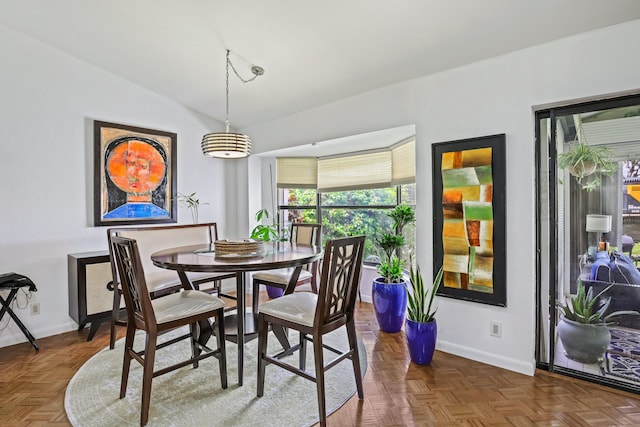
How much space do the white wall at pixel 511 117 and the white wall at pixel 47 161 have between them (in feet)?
10.2

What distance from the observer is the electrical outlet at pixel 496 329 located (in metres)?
2.60

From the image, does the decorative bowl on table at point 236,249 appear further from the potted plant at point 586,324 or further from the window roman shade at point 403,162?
the potted plant at point 586,324

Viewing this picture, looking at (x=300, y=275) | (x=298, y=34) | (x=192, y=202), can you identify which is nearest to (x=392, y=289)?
(x=300, y=275)

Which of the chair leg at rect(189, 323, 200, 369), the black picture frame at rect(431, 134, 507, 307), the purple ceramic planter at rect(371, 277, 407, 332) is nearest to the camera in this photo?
the chair leg at rect(189, 323, 200, 369)

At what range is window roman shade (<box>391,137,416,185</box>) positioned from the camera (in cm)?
370

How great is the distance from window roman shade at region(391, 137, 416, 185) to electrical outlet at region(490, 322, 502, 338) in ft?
5.44

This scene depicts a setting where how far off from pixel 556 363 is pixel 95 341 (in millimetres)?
3918

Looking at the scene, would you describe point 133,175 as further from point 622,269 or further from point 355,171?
point 622,269

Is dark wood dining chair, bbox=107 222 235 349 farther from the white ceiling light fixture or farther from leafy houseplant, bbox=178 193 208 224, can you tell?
the white ceiling light fixture

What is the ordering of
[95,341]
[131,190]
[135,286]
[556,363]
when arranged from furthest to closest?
[131,190] < [95,341] < [556,363] < [135,286]

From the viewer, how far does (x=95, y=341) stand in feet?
10.4

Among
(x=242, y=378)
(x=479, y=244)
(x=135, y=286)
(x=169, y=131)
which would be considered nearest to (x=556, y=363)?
(x=479, y=244)

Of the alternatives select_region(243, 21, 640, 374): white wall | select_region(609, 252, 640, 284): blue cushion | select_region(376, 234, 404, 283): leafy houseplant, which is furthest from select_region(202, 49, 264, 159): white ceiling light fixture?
select_region(609, 252, 640, 284): blue cushion

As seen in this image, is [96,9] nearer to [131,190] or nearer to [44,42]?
[44,42]
